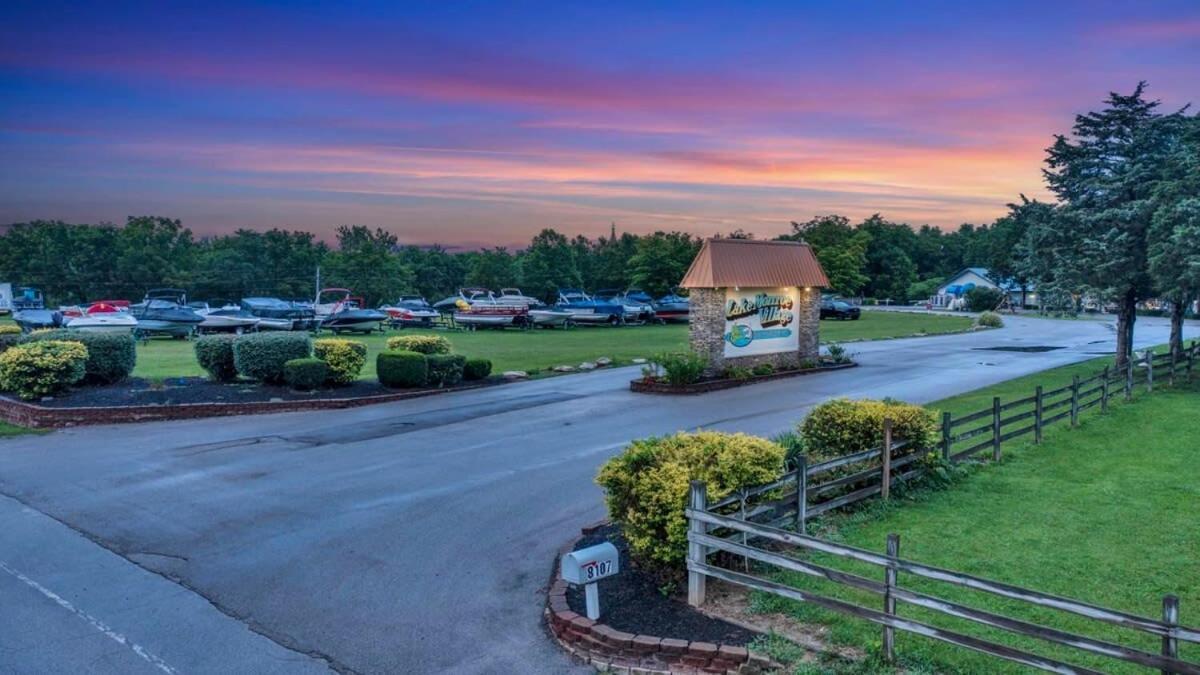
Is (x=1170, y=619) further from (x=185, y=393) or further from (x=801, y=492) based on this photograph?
(x=185, y=393)

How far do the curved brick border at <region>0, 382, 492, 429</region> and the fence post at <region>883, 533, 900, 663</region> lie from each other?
15.1 m

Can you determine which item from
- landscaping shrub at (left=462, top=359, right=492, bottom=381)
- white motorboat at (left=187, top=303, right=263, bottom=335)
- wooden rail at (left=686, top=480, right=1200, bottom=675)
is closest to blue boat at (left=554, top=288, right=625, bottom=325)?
white motorboat at (left=187, top=303, right=263, bottom=335)

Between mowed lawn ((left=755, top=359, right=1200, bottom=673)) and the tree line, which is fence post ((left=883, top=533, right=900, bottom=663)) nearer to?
mowed lawn ((left=755, top=359, right=1200, bottom=673))

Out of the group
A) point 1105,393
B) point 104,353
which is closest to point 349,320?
point 104,353

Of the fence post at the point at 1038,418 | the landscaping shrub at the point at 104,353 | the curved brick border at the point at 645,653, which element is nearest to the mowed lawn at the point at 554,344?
the landscaping shrub at the point at 104,353

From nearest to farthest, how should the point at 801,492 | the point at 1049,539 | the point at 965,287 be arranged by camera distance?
the point at 801,492 < the point at 1049,539 < the point at 965,287

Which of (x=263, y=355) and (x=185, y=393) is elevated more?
(x=263, y=355)

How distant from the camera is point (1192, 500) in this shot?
407 inches

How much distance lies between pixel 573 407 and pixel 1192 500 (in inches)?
463

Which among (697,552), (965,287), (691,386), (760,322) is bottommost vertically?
(691,386)

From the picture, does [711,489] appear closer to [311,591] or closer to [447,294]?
[311,591]

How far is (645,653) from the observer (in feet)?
20.5

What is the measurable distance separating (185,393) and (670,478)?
14639 mm

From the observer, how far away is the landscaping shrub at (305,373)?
62.2 feet
